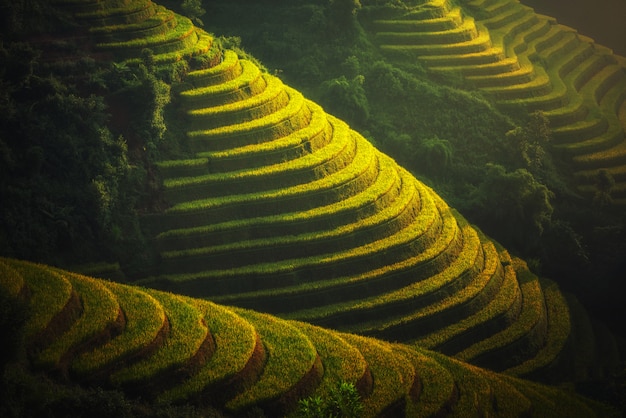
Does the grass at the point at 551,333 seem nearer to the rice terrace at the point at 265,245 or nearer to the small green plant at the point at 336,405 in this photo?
the rice terrace at the point at 265,245

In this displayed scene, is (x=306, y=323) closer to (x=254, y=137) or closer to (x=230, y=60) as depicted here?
(x=254, y=137)

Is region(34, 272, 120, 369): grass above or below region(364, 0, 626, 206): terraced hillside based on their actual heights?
below

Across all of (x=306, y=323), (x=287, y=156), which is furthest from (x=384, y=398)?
(x=287, y=156)

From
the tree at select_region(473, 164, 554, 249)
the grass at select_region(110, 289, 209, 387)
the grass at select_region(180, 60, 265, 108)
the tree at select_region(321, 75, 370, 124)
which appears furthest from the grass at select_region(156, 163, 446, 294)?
the tree at select_region(321, 75, 370, 124)

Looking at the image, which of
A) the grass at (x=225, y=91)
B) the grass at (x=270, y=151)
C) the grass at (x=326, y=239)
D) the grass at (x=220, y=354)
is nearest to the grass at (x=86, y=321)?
the grass at (x=220, y=354)

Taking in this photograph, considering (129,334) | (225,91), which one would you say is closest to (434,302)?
(129,334)

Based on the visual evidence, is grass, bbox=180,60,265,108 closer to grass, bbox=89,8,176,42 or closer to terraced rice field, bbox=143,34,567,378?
terraced rice field, bbox=143,34,567,378
